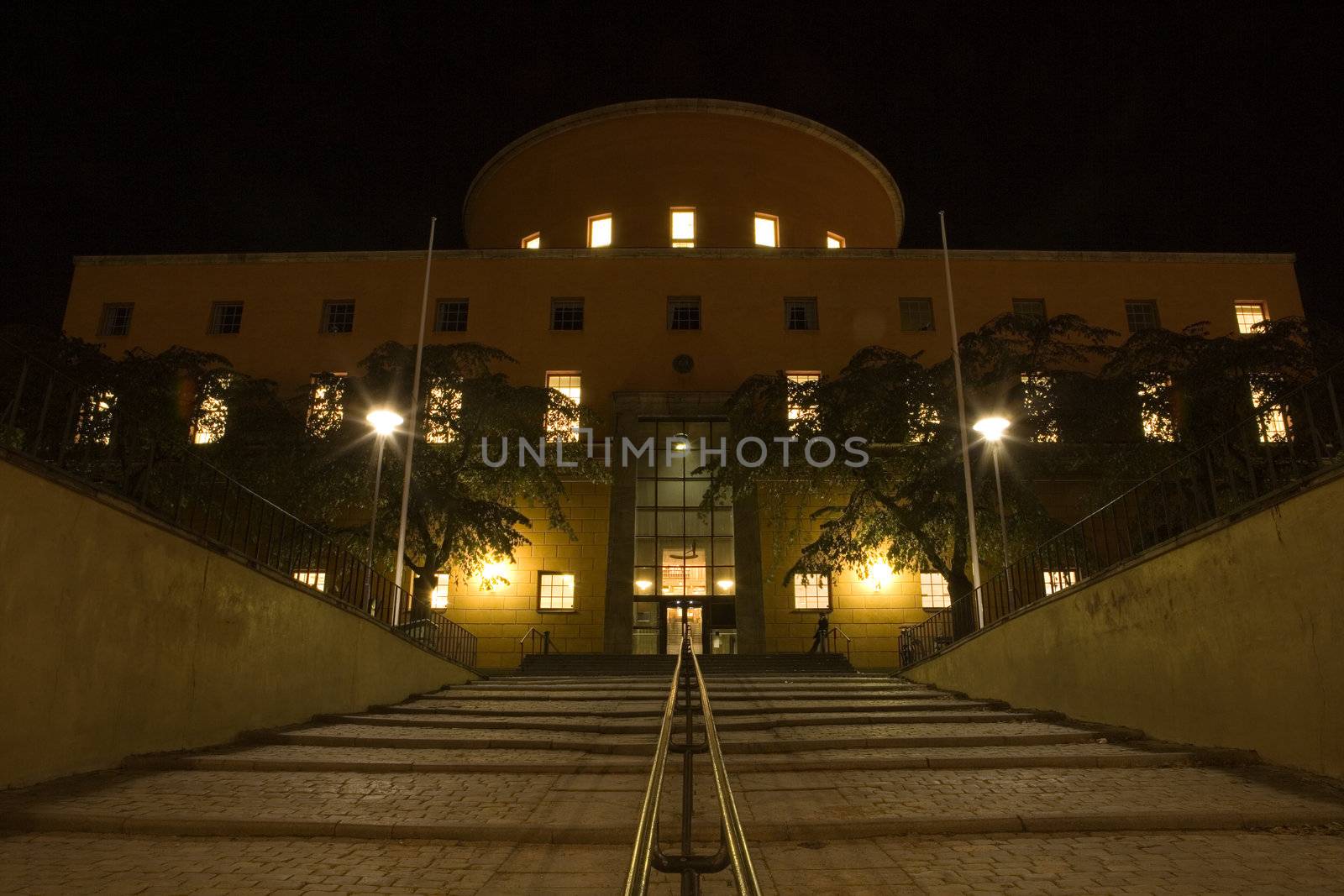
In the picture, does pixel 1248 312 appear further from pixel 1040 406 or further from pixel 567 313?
pixel 567 313

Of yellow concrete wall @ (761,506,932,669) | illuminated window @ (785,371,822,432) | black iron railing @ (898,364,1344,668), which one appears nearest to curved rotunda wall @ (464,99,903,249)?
illuminated window @ (785,371,822,432)

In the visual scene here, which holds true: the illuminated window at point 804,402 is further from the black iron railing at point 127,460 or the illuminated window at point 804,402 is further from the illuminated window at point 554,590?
the black iron railing at point 127,460

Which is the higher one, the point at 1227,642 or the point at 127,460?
the point at 127,460

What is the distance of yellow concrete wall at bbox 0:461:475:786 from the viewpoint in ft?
25.2

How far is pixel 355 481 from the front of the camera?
76.6 ft

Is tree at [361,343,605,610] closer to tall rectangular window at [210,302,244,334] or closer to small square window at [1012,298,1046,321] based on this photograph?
tall rectangular window at [210,302,244,334]

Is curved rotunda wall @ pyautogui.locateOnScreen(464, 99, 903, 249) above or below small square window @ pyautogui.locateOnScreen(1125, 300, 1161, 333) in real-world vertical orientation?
above

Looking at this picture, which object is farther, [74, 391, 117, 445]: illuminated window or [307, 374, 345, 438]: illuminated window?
[307, 374, 345, 438]: illuminated window

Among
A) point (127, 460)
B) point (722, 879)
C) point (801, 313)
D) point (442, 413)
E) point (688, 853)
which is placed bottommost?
point (722, 879)

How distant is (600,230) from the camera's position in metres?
36.1

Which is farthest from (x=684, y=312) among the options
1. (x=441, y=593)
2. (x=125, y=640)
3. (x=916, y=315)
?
(x=125, y=640)

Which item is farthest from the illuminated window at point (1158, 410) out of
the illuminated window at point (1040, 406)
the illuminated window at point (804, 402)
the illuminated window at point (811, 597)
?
the illuminated window at point (811, 597)

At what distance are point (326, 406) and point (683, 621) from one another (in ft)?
41.2

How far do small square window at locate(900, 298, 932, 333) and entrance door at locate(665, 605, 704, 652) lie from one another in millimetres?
12280
